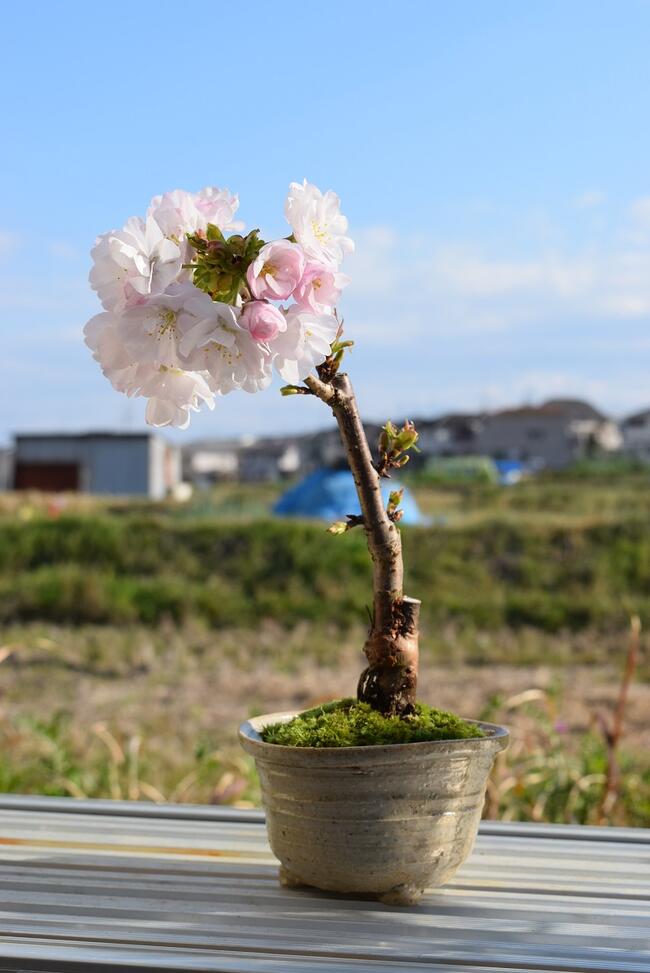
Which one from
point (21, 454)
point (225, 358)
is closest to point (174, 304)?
point (225, 358)

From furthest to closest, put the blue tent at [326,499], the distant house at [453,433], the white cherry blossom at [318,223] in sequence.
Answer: the distant house at [453,433] → the blue tent at [326,499] → the white cherry blossom at [318,223]

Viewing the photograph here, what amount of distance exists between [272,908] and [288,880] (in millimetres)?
79

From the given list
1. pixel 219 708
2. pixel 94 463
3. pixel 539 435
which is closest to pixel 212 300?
pixel 219 708

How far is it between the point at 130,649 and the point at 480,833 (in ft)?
18.4

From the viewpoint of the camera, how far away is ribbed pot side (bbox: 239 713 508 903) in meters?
1.31

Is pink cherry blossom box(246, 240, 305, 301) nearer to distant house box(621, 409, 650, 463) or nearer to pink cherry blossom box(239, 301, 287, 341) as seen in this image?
pink cherry blossom box(239, 301, 287, 341)

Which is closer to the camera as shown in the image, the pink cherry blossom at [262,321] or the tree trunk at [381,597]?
the pink cherry blossom at [262,321]

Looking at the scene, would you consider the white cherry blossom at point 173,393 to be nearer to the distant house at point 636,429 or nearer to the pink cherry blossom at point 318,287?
the pink cherry blossom at point 318,287

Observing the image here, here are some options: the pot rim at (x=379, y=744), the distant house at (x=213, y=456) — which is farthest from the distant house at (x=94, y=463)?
the distant house at (x=213, y=456)

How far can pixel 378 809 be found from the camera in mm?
1319

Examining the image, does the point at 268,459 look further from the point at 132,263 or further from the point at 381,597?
the point at 132,263

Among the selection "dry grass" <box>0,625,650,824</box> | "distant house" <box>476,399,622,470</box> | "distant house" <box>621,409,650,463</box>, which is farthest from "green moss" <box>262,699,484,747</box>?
"distant house" <box>621,409,650,463</box>

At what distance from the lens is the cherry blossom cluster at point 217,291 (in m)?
1.21

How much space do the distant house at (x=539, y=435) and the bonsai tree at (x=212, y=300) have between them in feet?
119
